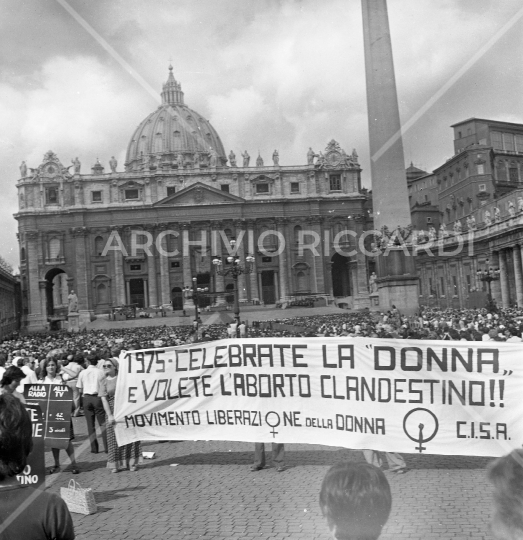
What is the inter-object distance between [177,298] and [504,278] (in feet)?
139

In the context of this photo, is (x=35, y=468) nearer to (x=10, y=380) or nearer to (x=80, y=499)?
(x=80, y=499)

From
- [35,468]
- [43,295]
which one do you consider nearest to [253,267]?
[43,295]

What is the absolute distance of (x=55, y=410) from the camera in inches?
Answer: 374

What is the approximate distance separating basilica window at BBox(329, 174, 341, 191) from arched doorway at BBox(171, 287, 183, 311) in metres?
21.8

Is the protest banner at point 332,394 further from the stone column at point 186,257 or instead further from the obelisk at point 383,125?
the stone column at point 186,257

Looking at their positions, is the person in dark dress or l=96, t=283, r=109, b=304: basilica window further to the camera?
l=96, t=283, r=109, b=304: basilica window

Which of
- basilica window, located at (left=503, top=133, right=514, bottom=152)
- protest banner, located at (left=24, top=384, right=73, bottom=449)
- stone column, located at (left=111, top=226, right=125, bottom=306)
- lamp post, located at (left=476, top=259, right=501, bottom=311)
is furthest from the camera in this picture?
stone column, located at (left=111, top=226, right=125, bottom=306)

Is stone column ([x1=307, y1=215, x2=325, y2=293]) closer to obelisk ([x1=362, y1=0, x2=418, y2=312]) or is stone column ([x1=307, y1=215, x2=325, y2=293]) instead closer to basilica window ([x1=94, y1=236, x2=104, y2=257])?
basilica window ([x1=94, y1=236, x2=104, y2=257])

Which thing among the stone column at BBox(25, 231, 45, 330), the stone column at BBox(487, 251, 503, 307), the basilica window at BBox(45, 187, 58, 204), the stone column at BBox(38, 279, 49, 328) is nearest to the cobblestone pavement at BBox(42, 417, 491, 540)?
the stone column at BBox(487, 251, 503, 307)

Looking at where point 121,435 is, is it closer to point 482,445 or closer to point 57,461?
point 57,461

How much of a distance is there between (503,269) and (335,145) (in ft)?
129

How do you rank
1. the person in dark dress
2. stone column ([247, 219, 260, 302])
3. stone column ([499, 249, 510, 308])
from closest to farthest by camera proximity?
the person in dark dress → stone column ([499, 249, 510, 308]) → stone column ([247, 219, 260, 302])

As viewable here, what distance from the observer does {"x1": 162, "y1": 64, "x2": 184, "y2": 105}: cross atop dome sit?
394 feet

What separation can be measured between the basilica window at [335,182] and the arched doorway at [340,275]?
791 cm
